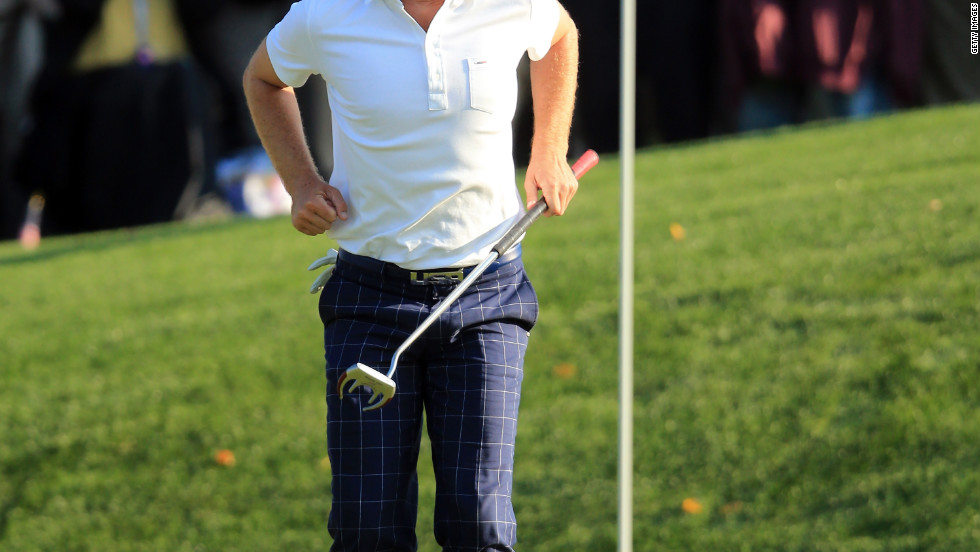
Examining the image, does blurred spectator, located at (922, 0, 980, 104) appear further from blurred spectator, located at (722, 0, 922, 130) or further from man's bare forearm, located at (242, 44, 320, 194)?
man's bare forearm, located at (242, 44, 320, 194)

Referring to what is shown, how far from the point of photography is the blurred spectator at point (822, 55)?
1007cm

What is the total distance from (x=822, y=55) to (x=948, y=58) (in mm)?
1487

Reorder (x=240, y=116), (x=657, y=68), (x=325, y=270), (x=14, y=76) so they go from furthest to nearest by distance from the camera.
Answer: (x=240, y=116) < (x=14, y=76) < (x=657, y=68) < (x=325, y=270)

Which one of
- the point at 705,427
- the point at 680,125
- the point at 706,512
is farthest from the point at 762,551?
the point at 680,125

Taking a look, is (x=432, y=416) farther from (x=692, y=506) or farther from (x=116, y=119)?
(x=116, y=119)

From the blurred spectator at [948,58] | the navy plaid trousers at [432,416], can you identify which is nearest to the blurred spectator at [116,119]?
the blurred spectator at [948,58]

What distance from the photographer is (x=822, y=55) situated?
397 inches

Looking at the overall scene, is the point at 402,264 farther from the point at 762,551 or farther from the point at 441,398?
the point at 762,551

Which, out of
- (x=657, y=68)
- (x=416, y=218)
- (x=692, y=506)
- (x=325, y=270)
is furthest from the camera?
(x=657, y=68)

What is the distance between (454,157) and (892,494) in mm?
3045

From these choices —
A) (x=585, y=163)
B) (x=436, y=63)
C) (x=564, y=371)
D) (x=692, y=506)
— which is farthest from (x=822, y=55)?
(x=436, y=63)

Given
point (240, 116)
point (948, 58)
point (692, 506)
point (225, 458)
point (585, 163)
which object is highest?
point (948, 58)

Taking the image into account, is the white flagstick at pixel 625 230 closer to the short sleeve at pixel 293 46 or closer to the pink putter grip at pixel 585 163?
the pink putter grip at pixel 585 163

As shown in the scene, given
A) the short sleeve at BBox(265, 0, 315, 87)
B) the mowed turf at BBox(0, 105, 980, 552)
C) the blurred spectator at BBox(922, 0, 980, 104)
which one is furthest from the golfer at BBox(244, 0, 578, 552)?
the blurred spectator at BBox(922, 0, 980, 104)
